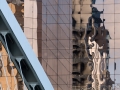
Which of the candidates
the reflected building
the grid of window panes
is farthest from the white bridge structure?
the grid of window panes

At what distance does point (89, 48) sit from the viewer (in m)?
20.6

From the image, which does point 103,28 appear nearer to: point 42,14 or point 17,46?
point 42,14

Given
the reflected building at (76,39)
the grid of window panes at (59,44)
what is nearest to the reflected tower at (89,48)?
the reflected building at (76,39)

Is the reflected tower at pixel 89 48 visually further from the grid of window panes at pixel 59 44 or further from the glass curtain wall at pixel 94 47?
the grid of window panes at pixel 59 44

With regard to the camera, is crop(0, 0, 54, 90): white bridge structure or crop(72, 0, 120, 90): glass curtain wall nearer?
crop(0, 0, 54, 90): white bridge structure

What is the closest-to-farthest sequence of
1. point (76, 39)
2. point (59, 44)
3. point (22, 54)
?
point (22, 54)
point (76, 39)
point (59, 44)

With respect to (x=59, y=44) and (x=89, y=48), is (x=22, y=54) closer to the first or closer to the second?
(x=89, y=48)

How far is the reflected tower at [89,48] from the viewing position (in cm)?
2041

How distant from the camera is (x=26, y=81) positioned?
238 inches

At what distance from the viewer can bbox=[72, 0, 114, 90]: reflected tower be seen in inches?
803

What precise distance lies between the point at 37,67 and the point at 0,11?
0.98 meters

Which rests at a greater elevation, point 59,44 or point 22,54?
point 59,44

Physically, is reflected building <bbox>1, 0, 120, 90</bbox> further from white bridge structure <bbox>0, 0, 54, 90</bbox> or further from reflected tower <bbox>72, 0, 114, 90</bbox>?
white bridge structure <bbox>0, 0, 54, 90</bbox>

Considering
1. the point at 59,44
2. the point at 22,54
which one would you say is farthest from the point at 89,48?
the point at 22,54
